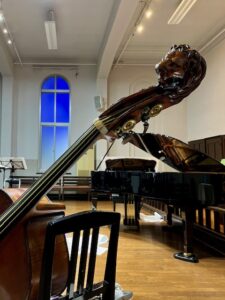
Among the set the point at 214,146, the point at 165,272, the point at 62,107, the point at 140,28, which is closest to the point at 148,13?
the point at 140,28

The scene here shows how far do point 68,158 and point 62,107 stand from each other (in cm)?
851

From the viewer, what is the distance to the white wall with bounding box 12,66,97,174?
866 cm

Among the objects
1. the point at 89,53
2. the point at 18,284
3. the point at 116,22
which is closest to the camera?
the point at 18,284

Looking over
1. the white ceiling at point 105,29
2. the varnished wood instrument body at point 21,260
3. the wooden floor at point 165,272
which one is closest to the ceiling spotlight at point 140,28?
the white ceiling at point 105,29

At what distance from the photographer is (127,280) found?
2.19 meters

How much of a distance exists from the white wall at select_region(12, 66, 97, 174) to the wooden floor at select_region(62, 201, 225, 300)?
576 cm

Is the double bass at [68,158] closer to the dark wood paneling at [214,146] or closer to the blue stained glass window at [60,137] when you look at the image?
the dark wood paneling at [214,146]

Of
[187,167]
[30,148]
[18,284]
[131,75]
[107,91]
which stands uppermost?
[131,75]

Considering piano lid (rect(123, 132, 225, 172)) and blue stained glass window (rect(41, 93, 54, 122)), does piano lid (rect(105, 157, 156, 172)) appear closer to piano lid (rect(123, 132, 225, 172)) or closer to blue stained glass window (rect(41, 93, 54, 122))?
piano lid (rect(123, 132, 225, 172))

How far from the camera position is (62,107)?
894cm

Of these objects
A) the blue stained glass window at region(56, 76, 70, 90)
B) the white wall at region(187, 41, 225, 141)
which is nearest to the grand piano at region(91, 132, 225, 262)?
the white wall at region(187, 41, 225, 141)

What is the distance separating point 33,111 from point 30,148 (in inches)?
45.7

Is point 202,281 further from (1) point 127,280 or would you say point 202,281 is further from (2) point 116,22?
(2) point 116,22

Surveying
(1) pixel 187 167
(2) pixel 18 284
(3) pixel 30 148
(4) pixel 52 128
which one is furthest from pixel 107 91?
(2) pixel 18 284
